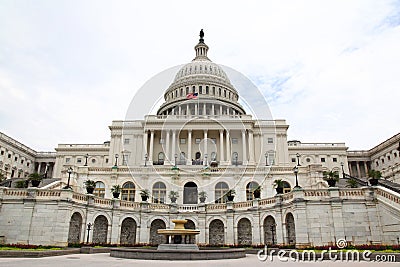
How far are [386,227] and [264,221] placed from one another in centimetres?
1159

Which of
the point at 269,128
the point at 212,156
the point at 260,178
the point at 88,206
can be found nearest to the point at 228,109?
the point at 269,128

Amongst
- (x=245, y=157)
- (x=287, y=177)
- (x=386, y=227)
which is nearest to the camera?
(x=386, y=227)

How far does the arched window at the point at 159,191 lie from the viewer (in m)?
49.3

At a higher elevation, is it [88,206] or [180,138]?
[180,138]

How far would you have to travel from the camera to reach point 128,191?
49344 mm

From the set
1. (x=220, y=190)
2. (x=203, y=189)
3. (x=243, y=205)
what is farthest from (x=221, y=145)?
(x=243, y=205)

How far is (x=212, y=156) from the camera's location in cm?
8088

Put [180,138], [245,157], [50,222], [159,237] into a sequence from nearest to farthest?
[50,222], [159,237], [245,157], [180,138]

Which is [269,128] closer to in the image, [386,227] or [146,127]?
[146,127]

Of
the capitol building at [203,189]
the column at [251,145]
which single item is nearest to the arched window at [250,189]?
the capitol building at [203,189]

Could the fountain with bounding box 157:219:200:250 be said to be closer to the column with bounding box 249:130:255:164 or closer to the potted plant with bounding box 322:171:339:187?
the potted plant with bounding box 322:171:339:187

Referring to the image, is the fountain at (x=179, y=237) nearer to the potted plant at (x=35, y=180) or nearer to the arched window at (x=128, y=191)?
the potted plant at (x=35, y=180)

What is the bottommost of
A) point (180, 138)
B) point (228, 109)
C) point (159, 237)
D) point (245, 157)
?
point (159, 237)

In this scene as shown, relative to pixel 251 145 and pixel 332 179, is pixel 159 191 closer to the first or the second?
pixel 332 179
